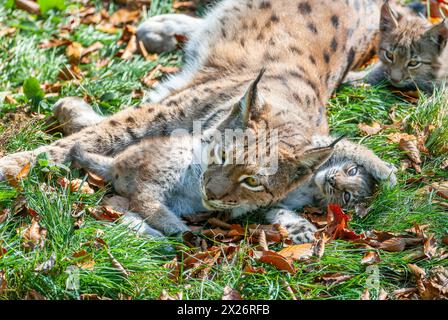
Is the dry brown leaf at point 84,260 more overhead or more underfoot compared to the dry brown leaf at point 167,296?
more overhead

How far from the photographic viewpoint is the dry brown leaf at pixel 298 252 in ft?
15.4

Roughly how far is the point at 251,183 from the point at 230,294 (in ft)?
2.71

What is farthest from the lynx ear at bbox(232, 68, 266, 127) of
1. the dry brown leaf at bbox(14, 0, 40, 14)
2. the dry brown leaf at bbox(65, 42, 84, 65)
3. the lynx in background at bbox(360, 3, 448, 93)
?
the dry brown leaf at bbox(14, 0, 40, 14)

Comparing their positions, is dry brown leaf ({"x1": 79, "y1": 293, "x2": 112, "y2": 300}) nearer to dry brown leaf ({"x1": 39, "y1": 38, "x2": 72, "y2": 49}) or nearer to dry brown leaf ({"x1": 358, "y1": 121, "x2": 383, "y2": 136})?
dry brown leaf ({"x1": 358, "y1": 121, "x2": 383, "y2": 136})

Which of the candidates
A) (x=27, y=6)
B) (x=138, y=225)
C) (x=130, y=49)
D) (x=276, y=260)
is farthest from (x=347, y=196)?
(x=27, y=6)

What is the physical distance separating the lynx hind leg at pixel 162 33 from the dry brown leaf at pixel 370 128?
2.07 metres

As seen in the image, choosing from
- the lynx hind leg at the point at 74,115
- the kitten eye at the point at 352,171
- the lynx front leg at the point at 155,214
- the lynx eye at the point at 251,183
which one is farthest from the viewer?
the lynx hind leg at the point at 74,115

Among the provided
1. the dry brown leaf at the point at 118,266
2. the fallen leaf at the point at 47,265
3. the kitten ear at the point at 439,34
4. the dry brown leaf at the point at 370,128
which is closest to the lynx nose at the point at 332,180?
the dry brown leaf at the point at 370,128

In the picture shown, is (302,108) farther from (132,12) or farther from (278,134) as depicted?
(132,12)

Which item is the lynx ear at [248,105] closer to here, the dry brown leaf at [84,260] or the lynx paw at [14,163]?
the dry brown leaf at [84,260]

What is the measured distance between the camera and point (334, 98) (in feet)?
21.4

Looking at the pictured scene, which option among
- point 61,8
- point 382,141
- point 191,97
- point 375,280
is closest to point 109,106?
point 191,97

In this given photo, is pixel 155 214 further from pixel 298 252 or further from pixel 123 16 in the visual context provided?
pixel 123 16

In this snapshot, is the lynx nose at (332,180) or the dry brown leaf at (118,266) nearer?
the dry brown leaf at (118,266)
